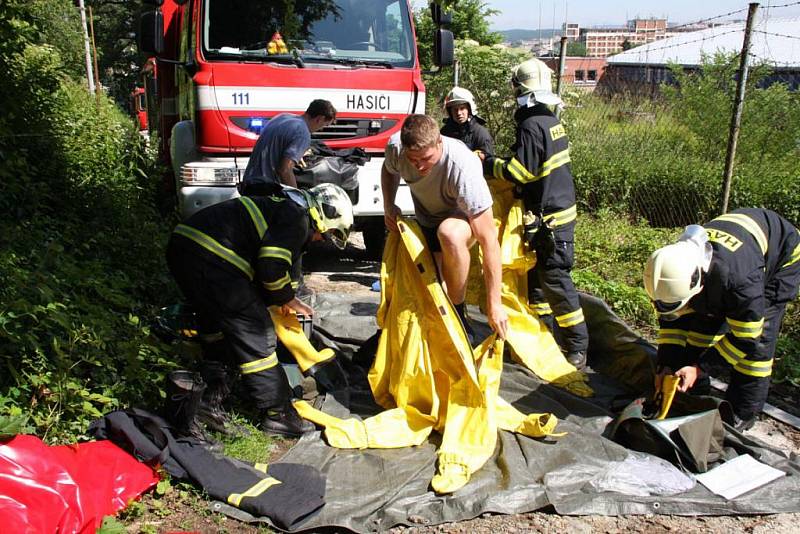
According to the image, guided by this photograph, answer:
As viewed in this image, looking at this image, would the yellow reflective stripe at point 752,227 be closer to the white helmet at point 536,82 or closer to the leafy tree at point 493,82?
the white helmet at point 536,82

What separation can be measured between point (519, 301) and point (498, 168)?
0.91 metres

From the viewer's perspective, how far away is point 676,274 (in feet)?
10.6

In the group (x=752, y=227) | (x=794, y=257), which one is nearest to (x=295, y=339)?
(x=752, y=227)

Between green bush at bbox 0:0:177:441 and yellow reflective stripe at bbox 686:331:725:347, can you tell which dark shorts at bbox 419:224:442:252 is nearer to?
yellow reflective stripe at bbox 686:331:725:347

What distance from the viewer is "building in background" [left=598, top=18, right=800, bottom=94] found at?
9164 millimetres

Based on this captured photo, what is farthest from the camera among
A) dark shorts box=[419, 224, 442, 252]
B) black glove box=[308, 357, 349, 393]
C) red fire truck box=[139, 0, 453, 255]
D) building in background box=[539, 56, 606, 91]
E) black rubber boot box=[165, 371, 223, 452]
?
building in background box=[539, 56, 606, 91]

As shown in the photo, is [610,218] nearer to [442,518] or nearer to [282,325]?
[282,325]

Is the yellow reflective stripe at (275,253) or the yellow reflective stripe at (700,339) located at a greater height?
the yellow reflective stripe at (275,253)

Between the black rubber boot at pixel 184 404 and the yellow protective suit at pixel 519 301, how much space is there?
2.05 meters

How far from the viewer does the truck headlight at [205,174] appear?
6117 mm

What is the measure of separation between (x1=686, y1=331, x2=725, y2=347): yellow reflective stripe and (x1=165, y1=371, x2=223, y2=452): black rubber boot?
8.52 feet

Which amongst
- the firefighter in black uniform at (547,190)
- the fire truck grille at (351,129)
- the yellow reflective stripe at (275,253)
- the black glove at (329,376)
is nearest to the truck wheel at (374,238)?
the fire truck grille at (351,129)

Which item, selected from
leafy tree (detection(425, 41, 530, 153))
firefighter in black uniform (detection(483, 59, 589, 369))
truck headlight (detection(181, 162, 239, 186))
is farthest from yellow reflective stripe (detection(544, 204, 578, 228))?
leafy tree (detection(425, 41, 530, 153))

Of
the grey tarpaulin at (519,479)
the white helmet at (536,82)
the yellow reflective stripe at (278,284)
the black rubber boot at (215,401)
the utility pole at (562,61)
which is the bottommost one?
the grey tarpaulin at (519,479)
